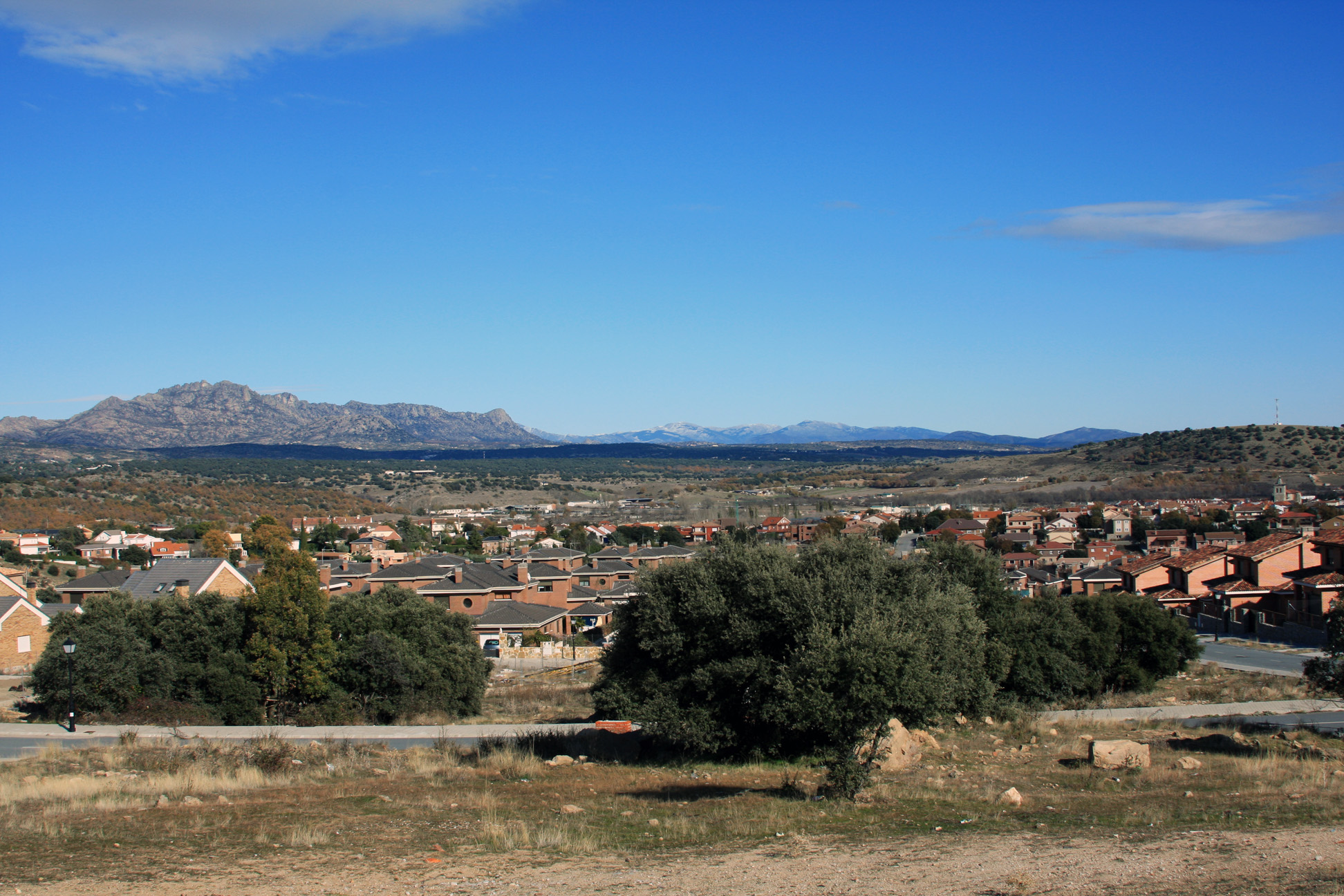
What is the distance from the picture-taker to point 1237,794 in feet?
52.5

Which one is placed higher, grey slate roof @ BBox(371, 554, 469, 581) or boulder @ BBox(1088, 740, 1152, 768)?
boulder @ BBox(1088, 740, 1152, 768)

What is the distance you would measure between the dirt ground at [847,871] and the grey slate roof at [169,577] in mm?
36055

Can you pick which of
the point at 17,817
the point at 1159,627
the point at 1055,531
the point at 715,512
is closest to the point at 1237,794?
the point at 17,817

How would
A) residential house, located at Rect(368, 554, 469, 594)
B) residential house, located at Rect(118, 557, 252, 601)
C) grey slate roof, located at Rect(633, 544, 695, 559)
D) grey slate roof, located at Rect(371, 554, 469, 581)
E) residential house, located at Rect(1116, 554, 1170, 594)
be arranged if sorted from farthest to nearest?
grey slate roof, located at Rect(633, 544, 695, 559)
residential house, located at Rect(1116, 554, 1170, 594)
grey slate roof, located at Rect(371, 554, 469, 581)
residential house, located at Rect(368, 554, 469, 594)
residential house, located at Rect(118, 557, 252, 601)

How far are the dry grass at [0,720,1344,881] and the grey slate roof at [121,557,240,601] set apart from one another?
1018 inches

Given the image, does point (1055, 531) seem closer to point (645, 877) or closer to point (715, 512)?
point (715, 512)

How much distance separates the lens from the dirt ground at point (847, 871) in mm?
10578

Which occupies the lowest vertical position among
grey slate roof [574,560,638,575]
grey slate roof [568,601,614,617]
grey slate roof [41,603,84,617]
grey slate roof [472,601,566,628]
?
grey slate roof [568,601,614,617]

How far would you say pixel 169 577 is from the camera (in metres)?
45.8

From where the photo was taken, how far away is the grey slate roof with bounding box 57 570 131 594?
172 feet

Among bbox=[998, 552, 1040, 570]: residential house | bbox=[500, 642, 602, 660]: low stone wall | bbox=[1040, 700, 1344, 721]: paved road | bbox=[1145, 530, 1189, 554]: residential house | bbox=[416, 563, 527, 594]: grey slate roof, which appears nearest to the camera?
bbox=[1040, 700, 1344, 721]: paved road

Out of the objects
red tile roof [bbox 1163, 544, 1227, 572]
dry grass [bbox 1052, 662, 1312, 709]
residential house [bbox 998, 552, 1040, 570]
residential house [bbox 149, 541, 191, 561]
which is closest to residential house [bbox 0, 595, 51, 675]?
dry grass [bbox 1052, 662, 1312, 709]

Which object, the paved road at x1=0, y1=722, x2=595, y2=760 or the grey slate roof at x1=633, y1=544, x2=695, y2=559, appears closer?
the paved road at x1=0, y1=722, x2=595, y2=760

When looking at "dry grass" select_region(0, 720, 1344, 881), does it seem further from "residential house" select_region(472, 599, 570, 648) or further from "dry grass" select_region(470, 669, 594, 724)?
"residential house" select_region(472, 599, 570, 648)
